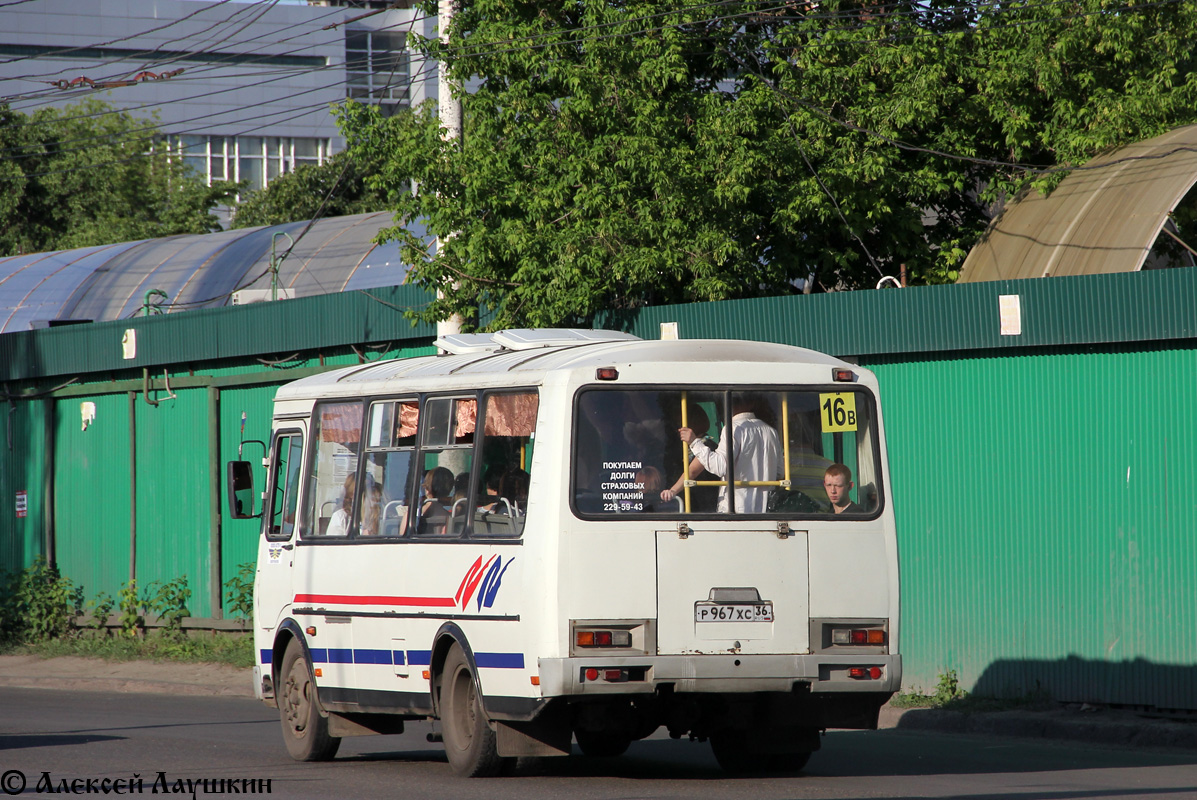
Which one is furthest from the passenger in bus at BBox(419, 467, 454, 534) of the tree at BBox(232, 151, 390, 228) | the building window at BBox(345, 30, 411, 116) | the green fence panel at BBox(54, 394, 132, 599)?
the building window at BBox(345, 30, 411, 116)

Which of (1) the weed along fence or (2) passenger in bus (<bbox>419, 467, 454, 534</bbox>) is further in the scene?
(1) the weed along fence

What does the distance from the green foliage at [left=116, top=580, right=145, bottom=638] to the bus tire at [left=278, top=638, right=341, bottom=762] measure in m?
10.5

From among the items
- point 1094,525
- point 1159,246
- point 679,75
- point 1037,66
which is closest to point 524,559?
point 1094,525

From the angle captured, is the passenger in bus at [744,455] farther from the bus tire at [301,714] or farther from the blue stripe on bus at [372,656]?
the bus tire at [301,714]

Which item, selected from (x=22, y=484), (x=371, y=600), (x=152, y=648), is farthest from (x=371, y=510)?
→ (x=22, y=484)

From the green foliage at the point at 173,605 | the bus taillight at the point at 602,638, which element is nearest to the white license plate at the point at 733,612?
the bus taillight at the point at 602,638

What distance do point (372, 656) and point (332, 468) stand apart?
61.9 inches

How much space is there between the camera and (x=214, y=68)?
361ft

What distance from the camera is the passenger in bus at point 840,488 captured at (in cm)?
1022

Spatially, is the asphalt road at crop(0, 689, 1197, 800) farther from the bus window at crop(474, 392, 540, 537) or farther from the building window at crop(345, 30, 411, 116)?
the building window at crop(345, 30, 411, 116)

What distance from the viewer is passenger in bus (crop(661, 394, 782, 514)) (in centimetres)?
1004

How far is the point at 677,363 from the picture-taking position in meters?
10.2

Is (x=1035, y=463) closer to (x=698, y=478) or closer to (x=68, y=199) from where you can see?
(x=698, y=478)

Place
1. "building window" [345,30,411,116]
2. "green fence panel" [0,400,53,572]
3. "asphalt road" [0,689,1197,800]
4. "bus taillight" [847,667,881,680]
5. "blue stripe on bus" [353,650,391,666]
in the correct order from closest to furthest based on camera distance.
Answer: "asphalt road" [0,689,1197,800], "bus taillight" [847,667,881,680], "blue stripe on bus" [353,650,391,666], "green fence panel" [0,400,53,572], "building window" [345,30,411,116]
